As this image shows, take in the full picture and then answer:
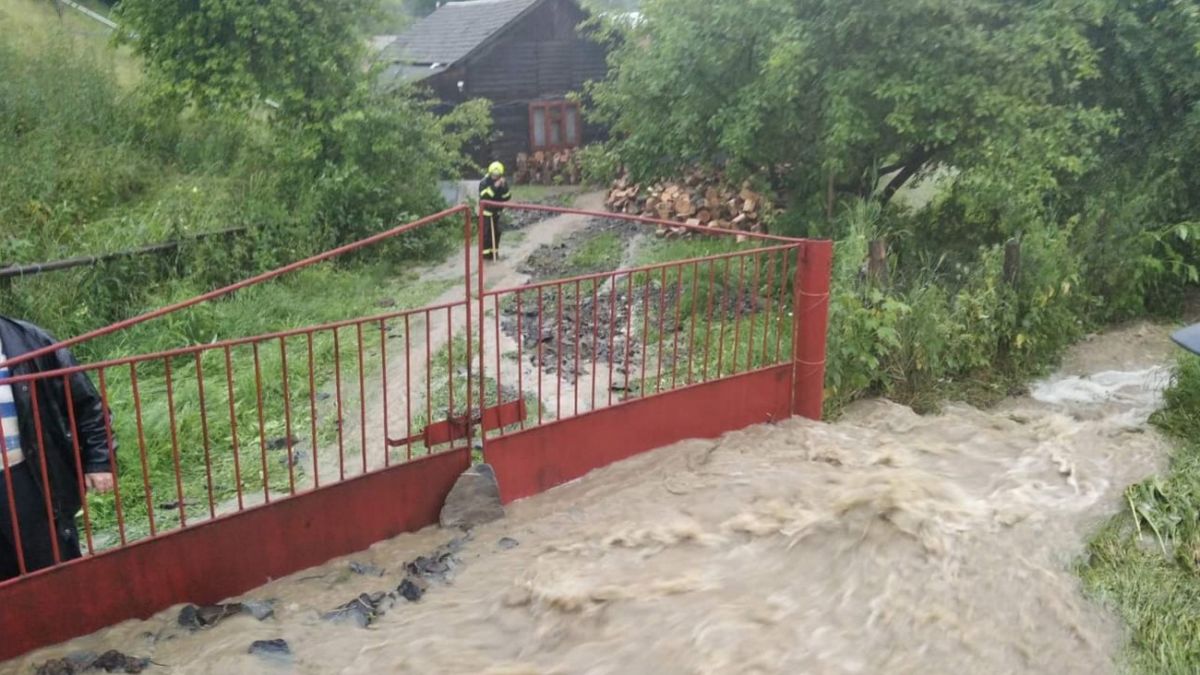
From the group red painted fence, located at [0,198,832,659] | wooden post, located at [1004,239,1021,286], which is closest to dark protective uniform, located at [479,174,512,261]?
red painted fence, located at [0,198,832,659]

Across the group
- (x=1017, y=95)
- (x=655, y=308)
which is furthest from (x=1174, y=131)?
(x=655, y=308)

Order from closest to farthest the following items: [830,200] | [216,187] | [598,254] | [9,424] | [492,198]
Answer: [9,424]
[830,200]
[216,187]
[492,198]
[598,254]

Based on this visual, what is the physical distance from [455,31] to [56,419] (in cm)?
2068

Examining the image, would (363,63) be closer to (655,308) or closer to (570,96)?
(570,96)

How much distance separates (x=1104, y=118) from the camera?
989 centimetres

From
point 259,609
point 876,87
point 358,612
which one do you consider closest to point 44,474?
point 259,609

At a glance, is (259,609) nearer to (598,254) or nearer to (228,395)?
(228,395)

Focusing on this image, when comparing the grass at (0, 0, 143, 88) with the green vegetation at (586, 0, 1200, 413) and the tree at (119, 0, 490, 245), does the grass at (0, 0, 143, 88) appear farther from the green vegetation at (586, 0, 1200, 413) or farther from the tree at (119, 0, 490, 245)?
the green vegetation at (586, 0, 1200, 413)

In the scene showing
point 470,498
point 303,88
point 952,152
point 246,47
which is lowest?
point 470,498

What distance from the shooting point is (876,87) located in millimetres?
9477

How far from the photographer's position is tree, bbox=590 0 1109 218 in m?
9.36

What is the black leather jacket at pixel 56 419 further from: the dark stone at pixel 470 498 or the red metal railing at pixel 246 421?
the dark stone at pixel 470 498

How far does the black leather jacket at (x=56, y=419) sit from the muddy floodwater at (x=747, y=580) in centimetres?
71

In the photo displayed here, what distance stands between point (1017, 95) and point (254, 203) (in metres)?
8.85
